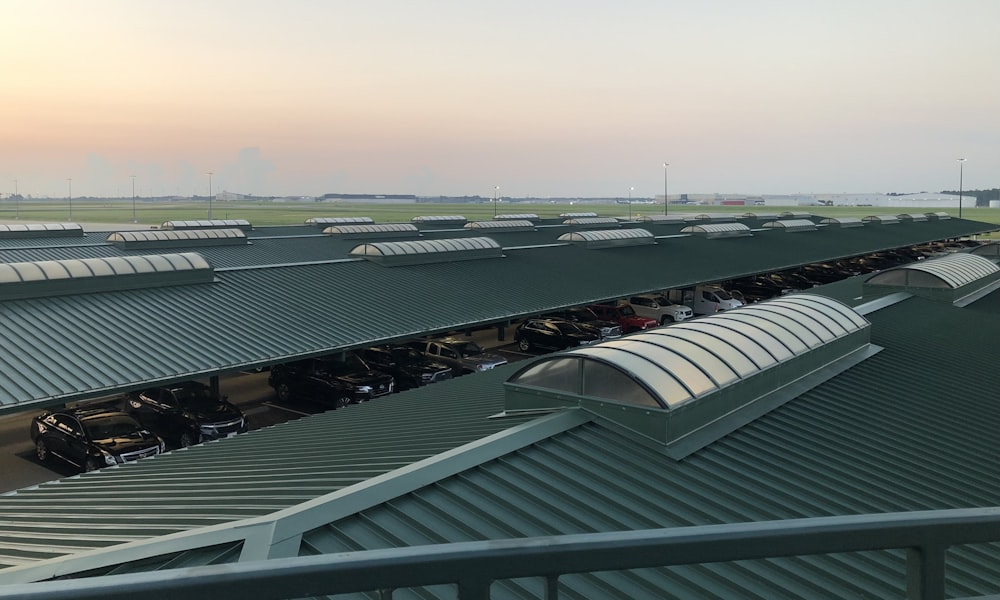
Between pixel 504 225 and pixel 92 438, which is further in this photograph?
pixel 504 225

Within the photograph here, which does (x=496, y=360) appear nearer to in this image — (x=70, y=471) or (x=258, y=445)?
(x=70, y=471)

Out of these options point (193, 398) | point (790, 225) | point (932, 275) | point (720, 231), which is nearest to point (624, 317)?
point (932, 275)

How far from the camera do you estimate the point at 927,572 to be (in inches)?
95.8

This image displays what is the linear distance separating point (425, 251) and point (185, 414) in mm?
15300

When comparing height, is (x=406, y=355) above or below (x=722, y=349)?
below

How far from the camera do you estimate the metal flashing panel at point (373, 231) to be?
49.8 m

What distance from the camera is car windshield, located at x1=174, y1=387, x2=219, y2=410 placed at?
68.8ft

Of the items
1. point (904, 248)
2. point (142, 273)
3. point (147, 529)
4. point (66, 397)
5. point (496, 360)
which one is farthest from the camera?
point (904, 248)

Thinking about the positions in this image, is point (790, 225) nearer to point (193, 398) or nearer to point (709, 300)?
point (709, 300)

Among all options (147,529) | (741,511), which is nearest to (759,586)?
(741,511)

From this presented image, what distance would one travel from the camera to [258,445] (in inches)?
462

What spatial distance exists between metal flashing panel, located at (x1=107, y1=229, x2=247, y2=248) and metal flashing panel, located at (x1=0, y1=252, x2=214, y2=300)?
15391mm

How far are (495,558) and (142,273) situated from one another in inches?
958

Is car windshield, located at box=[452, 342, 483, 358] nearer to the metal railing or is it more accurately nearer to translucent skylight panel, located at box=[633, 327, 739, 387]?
translucent skylight panel, located at box=[633, 327, 739, 387]
